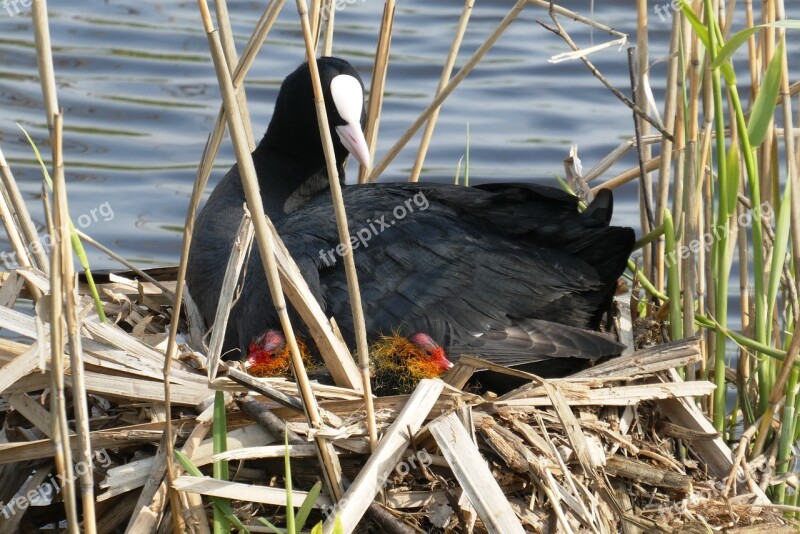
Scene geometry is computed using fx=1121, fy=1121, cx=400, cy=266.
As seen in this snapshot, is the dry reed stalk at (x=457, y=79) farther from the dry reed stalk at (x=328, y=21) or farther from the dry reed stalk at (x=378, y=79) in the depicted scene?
the dry reed stalk at (x=328, y=21)

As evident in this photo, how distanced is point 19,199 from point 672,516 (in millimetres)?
1666

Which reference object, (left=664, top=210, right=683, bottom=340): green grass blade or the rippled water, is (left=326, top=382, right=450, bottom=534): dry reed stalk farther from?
the rippled water

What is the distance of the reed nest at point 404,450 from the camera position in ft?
7.31

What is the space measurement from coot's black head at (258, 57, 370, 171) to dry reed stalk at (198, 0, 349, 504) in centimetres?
141

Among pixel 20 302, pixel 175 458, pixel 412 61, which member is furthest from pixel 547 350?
pixel 412 61

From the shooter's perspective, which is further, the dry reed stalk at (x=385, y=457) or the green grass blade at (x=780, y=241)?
the green grass blade at (x=780, y=241)

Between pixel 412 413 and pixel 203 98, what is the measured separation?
4.33 meters

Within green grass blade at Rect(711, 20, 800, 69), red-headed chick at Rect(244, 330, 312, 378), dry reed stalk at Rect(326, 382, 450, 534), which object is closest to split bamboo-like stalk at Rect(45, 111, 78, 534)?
dry reed stalk at Rect(326, 382, 450, 534)

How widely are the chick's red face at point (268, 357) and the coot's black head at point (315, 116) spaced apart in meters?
0.89

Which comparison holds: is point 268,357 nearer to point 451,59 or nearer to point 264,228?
point 264,228

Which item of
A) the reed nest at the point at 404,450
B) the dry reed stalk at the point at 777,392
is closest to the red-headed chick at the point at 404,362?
the reed nest at the point at 404,450

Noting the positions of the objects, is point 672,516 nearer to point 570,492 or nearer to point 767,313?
point 570,492

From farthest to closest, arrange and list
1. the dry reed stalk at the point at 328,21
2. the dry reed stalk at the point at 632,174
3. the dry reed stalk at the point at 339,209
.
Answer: the dry reed stalk at the point at 328,21 < the dry reed stalk at the point at 632,174 < the dry reed stalk at the point at 339,209

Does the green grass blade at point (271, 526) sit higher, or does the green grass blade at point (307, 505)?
the green grass blade at point (307, 505)
